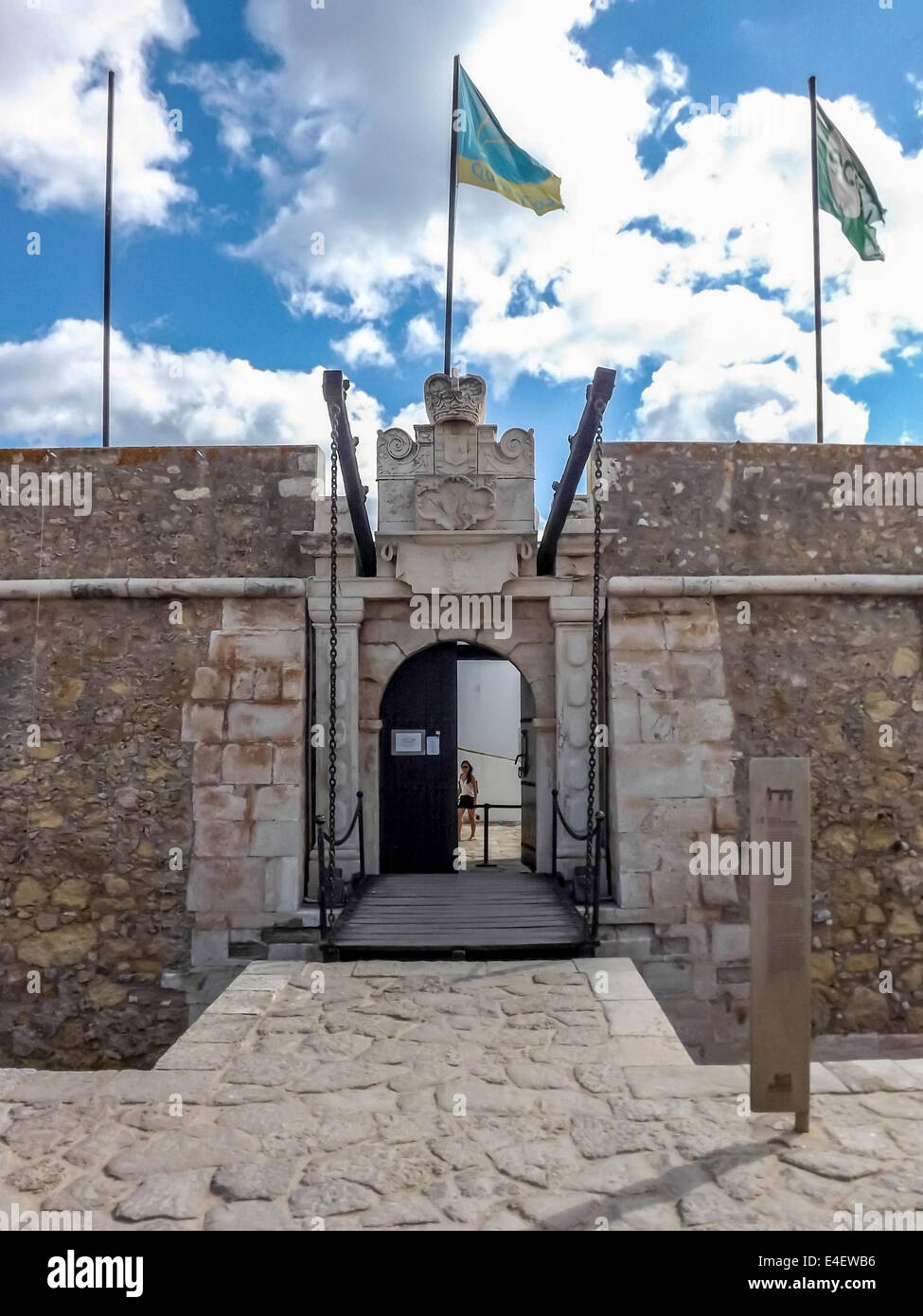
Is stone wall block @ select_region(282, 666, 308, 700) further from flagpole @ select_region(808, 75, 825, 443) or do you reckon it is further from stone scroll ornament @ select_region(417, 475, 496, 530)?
flagpole @ select_region(808, 75, 825, 443)

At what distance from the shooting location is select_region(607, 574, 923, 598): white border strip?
617 cm

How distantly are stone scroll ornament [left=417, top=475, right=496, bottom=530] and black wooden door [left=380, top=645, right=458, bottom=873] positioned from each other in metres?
1.08

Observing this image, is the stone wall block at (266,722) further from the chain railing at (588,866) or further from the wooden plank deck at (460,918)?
the chain railing at (588,866)

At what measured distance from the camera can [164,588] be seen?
243 inches

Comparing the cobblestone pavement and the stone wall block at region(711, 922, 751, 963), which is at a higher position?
the cobblestone pavement

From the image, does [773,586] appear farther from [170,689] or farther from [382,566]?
[170,689]

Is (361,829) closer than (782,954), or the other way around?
(782,954)

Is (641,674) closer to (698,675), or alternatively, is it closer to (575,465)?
(698,675)

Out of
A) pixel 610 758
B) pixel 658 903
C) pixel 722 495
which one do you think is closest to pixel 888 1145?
pixel 658 903

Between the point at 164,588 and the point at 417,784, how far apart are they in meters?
2.52
